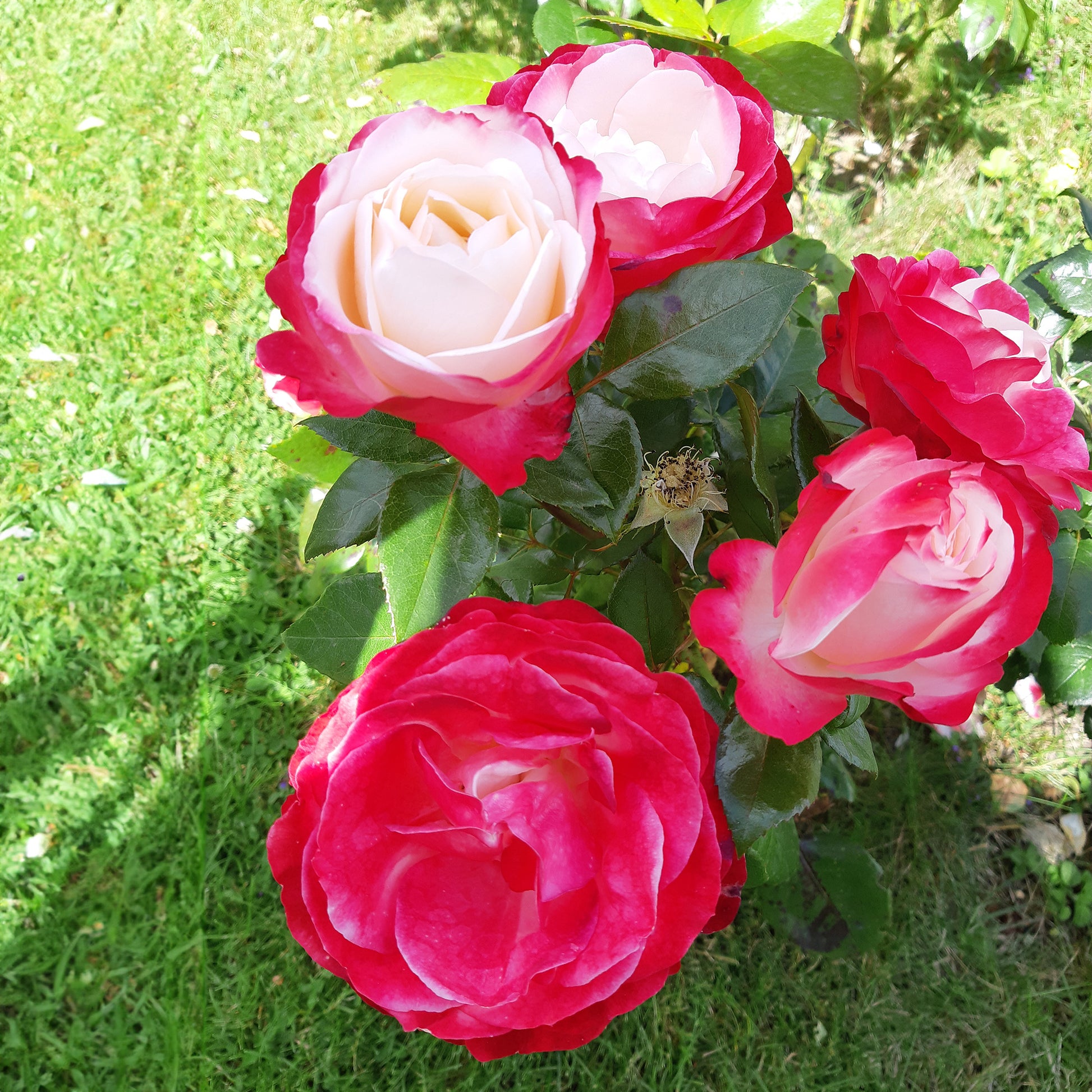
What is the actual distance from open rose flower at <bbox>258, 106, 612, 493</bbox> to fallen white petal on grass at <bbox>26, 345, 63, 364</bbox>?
7.77ft

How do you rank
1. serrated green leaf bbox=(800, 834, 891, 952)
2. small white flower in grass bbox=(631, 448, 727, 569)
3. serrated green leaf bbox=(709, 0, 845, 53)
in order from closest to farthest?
small white flower in grass bbox=(631, 448, 727, 569) < serrated green leaf bbox=(709, 0, 845, 53) < serrated green leaf bbox=(800, 834, 891, 952)

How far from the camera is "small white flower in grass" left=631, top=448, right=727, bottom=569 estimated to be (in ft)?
2.74

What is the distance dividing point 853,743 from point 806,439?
0.31 metres

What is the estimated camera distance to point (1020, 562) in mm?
599

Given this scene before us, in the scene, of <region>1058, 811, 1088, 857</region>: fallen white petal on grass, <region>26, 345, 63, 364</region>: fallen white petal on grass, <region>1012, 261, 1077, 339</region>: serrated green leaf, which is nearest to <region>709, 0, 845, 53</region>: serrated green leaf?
<region>1012, 261, 1077, 339</region>: serrated green leaf

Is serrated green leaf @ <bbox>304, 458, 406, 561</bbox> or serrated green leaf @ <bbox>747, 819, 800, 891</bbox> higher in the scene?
serrated green leaf @ <bbox>304, 458, 406, 561</bbox>

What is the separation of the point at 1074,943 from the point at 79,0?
422 centimetres

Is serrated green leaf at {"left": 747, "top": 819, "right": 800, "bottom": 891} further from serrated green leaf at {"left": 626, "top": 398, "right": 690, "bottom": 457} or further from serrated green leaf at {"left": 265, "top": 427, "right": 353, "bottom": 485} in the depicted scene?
serrated green leaf at {"left": 265, "top": 427, "right": 353, "bottom": 485}

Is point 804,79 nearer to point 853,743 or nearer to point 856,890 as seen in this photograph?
point 853,743

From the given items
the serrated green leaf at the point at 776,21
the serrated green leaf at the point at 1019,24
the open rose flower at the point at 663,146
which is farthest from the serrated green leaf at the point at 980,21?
the open rose flower at the point at 663,146

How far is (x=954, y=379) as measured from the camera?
0.63 metres

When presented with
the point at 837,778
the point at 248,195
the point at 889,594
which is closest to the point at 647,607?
the point at 889,594

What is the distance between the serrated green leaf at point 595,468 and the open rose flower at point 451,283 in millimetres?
156

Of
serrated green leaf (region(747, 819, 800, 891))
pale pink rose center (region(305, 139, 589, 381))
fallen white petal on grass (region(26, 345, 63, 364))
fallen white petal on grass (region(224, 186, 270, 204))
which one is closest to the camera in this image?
pale pink rose center (region(305, 139, 589, 381))
